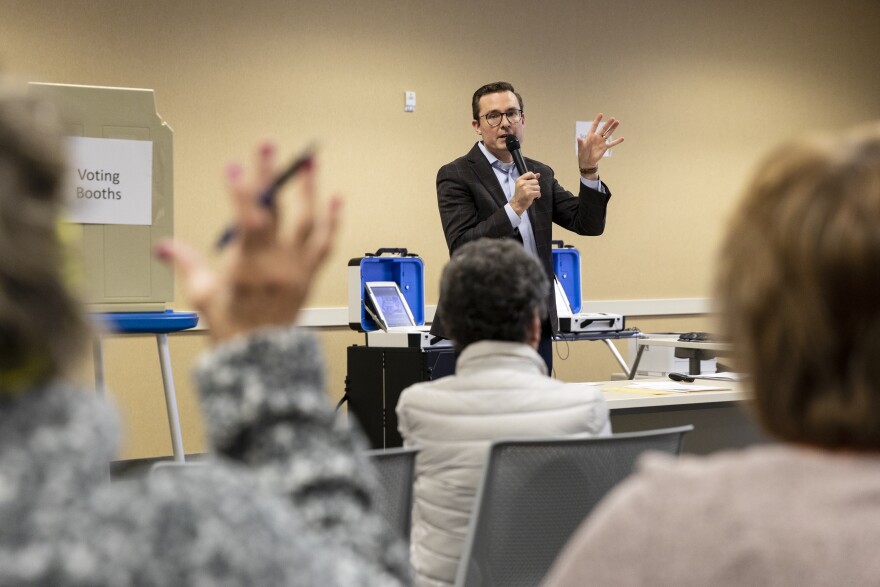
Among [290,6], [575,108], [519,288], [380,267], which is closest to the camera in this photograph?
[519,288]

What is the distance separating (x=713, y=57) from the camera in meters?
8.13

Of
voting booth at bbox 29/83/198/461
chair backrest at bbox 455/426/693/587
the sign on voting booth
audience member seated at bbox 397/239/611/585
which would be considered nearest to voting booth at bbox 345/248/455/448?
voting booth at bbox 29/83/198/461

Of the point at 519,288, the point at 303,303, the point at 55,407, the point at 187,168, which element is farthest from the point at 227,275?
the point at 187,168

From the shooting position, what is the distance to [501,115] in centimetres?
403

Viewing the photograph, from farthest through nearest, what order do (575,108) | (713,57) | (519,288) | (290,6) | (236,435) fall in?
(713,57), (575,108), (290,6), (519,288), (236,435)

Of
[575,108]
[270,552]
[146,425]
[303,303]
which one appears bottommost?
[146,425]

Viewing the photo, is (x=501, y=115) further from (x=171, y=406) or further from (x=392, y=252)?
(x=171, y=406)

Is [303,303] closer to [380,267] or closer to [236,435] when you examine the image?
[236,435]

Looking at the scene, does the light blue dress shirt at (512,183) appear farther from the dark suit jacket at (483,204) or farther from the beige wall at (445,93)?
the beige wall at (445,93)

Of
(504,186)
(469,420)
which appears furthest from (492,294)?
(504,186)

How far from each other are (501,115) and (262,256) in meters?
3.38

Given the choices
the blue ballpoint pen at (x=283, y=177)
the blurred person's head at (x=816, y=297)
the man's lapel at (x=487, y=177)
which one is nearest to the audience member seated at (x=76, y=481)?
the blue ballpoint pen at (x=283, y=177)

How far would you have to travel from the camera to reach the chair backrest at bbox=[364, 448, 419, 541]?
1719mm

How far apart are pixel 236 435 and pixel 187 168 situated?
19.3ft
